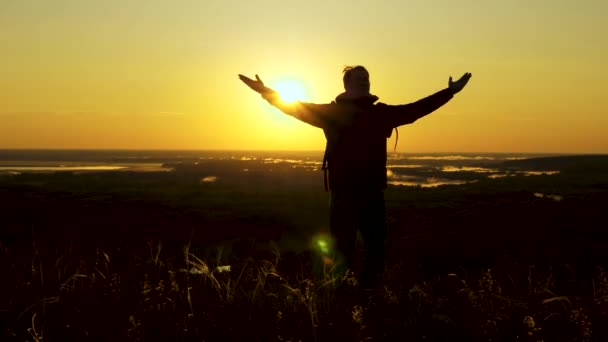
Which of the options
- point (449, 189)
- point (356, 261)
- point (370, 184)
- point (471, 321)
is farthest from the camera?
point (449, 189)

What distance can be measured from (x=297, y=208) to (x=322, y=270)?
22.8m

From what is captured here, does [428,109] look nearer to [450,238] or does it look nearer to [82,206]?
[450,238]

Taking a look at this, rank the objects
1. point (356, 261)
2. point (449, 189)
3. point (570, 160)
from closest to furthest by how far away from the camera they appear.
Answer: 1. point (356, 261)
2. point (449, 189)
3. point (570, 160)

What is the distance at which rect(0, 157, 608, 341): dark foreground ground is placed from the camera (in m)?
4.34

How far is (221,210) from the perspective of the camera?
28.8 metres

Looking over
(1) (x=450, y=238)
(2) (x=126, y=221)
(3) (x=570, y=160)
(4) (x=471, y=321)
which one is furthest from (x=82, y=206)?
(3) (x=570, y=160)

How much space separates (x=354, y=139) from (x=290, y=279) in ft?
8.20

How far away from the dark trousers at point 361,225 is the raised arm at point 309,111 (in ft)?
2.39

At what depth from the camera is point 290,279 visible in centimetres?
756

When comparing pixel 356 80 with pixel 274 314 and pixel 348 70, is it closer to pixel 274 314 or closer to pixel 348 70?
A: pixel 348 70

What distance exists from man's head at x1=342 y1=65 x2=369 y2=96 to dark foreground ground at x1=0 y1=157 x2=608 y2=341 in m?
1.74

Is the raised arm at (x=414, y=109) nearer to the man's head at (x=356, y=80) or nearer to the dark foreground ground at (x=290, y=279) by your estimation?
the man's head at (x=356, y=80)

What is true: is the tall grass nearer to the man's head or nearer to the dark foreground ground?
the dark foreground ground

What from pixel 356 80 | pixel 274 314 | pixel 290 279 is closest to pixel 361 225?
pixel 356 80
